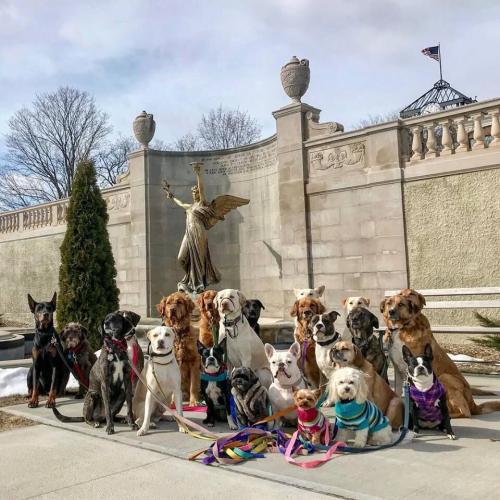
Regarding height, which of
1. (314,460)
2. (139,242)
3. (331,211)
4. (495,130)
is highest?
(495,130)

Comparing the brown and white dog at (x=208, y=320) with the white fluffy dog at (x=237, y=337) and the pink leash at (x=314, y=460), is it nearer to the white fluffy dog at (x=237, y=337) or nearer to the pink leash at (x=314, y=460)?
the white fluffy dog at (x=237, y=337)

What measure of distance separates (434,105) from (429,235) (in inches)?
726

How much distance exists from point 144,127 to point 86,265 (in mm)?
7497

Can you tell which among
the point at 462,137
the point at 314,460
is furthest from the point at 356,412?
the point at 462,137

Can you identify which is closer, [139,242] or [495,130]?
[495,130]

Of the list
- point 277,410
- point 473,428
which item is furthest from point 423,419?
point 277,410

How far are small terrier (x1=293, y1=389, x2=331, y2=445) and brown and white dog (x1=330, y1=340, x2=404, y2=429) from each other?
1.54 feet

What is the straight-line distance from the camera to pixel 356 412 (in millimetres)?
4039

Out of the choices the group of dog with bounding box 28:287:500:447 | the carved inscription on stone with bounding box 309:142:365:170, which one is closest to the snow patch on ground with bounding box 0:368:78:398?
the group of dog with bounding box 28:287:500:447

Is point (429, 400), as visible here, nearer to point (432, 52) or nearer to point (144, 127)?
point (144, 127)

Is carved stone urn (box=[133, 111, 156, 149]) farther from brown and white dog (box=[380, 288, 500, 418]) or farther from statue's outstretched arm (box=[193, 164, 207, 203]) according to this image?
brown and white dog (box=[380, 288, 500, 418])

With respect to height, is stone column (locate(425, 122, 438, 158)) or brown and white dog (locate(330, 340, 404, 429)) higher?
stone column (locate(425, 122, 438, 158))

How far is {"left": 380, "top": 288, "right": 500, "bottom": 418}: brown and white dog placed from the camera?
4.98 metres

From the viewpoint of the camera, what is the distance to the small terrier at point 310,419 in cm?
413
